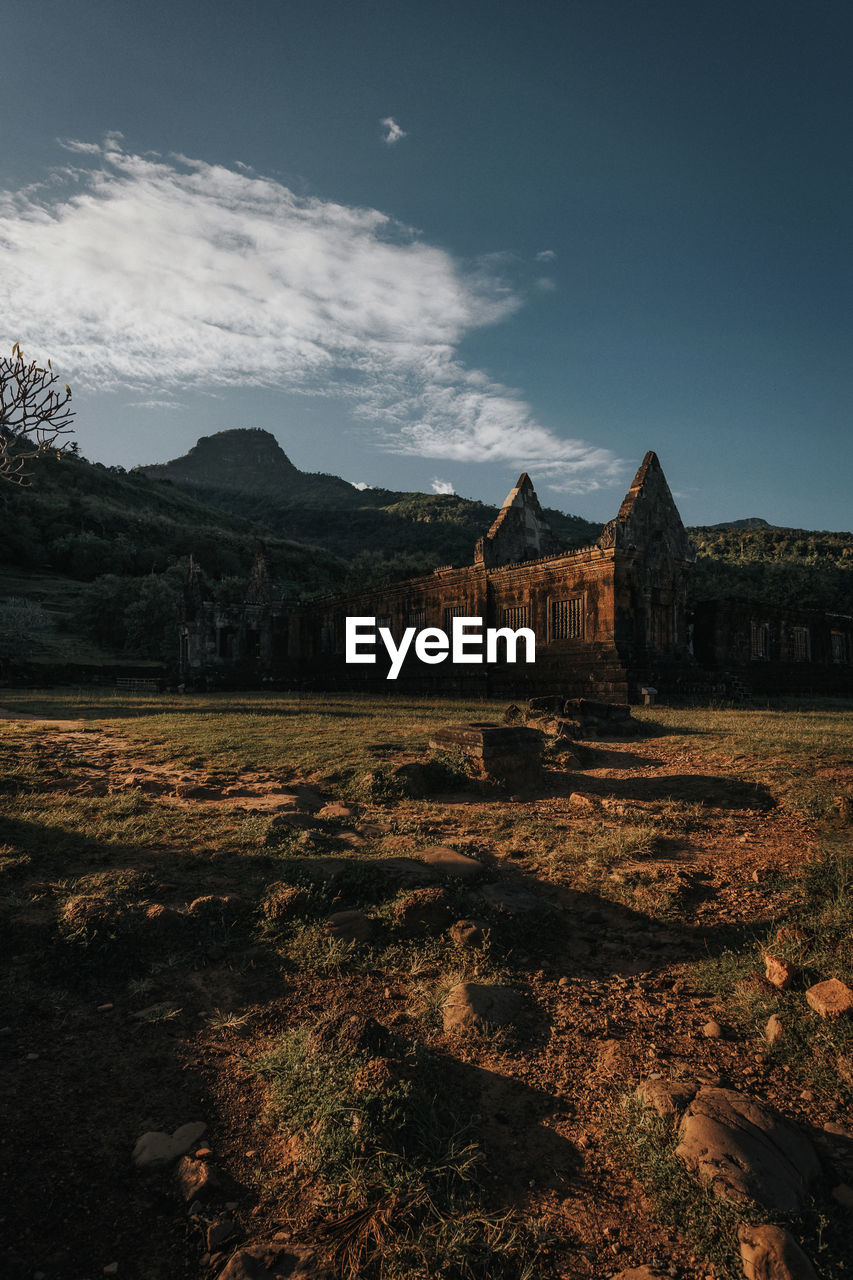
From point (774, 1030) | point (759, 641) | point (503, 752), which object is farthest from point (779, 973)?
point (759, 641)

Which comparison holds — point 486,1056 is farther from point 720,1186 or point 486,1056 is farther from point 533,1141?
point 720,1186

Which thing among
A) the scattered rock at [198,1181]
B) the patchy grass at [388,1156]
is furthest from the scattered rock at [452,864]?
the scattered rock at [198,1181]

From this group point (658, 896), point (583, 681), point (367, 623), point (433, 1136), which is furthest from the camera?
point (367, 623)

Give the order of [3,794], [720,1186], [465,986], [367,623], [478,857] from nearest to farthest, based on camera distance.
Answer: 1. [720,1186]
2. [465,986]
3. [478,857]
4. [3,794]
5. [367,623]

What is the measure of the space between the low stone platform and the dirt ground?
7.20 feet

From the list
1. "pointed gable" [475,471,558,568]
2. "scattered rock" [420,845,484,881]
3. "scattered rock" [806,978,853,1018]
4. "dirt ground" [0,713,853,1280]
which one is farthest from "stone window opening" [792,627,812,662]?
"scattered rock" [806,978,853,1018]

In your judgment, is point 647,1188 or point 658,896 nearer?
point 647,1188

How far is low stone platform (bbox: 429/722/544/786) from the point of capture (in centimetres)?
816

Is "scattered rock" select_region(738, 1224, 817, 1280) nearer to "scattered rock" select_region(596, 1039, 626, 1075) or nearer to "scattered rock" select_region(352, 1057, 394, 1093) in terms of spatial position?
"scattered rock" select_region(596, 1039, 626, 1075)

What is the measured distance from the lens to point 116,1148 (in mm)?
2482

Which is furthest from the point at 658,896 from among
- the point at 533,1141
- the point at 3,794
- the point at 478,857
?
the point at 3,794

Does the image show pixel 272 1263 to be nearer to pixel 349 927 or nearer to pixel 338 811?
pixel 349 927

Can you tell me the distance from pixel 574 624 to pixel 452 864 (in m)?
14.0

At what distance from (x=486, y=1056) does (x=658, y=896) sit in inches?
89.4
